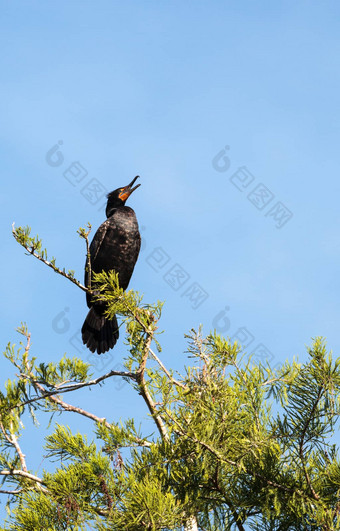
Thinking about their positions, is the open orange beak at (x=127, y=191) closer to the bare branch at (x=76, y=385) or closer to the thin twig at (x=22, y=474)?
the bare branch at (x=76, y=385)

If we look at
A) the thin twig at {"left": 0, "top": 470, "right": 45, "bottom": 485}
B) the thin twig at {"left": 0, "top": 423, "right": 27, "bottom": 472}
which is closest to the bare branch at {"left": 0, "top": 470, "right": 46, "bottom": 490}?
the thin twig at {"left": 0, "top": 470, "right": 45, "bottom": 485}

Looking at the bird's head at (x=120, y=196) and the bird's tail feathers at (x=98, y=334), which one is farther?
the bird's head at (x=120, y=196)

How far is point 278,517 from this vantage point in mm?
3223

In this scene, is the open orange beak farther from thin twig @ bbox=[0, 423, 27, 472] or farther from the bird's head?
thin twig @ bbox=[0, 423, 27, 472]

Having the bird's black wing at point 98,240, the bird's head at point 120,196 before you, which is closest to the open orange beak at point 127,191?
the bird's head at point 120,196

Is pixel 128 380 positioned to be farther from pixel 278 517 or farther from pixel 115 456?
pixel 278 517

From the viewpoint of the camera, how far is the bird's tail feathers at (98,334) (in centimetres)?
710

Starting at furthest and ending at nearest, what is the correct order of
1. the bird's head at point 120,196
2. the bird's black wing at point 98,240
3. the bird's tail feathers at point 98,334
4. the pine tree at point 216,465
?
the bird's head at point 120,196
the bird's black wing at point 98,240
the bird's tail feathers at point 98,334
the pine tree at point 216,465

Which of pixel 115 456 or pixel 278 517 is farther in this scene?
pixel 115 456

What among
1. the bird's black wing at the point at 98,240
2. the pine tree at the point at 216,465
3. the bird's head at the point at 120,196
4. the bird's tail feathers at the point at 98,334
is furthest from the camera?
the bird's head at the point at 120,196

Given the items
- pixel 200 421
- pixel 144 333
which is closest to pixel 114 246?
pixel 144 333

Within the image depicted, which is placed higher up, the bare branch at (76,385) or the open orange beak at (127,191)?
the open orange beak at (127,191)

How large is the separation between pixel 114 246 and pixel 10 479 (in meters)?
3.61

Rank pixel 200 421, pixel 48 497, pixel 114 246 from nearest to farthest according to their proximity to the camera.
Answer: pixel 200 421 < pixel 48 497 < pixel 114 246
